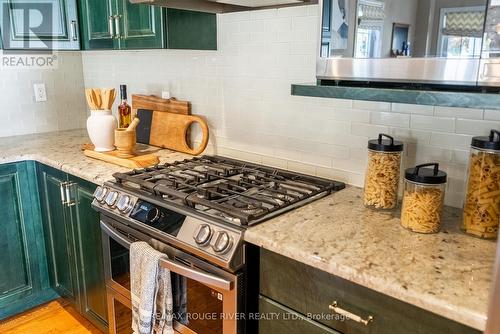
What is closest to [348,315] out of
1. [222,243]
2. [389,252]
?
[389,252]

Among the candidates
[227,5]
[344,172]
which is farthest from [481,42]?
[227,5]

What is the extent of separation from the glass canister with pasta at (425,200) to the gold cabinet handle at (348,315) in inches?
13.3

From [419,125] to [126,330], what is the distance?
1.51m

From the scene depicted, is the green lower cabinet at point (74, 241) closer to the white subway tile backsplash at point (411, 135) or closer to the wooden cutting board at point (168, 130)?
the wooden cutting board at point (168, 130)

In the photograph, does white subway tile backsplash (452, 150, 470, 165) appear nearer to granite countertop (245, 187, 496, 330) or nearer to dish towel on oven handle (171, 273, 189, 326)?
granite countertop (245, 187, 496, 330)

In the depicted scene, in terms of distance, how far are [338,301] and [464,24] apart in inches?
30.0

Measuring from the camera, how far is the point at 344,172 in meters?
1.74

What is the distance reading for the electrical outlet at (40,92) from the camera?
2.78 m

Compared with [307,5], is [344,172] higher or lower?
lower

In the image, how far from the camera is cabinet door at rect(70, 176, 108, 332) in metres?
1.96

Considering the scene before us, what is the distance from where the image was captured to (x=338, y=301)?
1.11 metres

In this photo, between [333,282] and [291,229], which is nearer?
[333,282]

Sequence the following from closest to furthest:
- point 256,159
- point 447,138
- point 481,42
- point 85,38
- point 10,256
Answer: point 481,42, point 447,138, point 256,159, point 10,256, point 85,38

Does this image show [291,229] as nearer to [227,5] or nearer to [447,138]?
[447,138]
